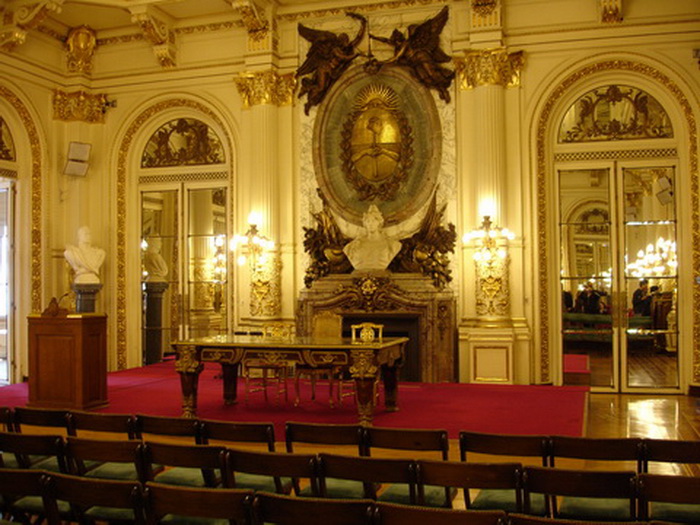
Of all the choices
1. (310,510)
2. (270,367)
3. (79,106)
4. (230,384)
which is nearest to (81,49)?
(79,106)

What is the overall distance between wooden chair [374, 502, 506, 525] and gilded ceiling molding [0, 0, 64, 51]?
1018 centimetres

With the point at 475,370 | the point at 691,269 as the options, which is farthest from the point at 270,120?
the point at 691,269

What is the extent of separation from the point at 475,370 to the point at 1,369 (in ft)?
24.1

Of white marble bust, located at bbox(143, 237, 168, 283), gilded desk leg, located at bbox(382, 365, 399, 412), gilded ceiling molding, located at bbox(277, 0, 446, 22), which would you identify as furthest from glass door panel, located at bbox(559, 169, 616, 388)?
white marble bust, located at bbox(143, 237, 168, 283)

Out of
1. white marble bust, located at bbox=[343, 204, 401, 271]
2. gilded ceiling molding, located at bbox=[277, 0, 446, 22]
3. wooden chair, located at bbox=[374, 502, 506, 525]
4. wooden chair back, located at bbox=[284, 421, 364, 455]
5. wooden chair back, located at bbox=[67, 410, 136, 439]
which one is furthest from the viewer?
gilded ceiling molding, located at bbox=[277, 0, 446, 22]

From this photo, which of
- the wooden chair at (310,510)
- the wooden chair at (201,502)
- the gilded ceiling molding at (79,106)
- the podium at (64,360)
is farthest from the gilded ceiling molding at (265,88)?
the wooden chair at (310,510)

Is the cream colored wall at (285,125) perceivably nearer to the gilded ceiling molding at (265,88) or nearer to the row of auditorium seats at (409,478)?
the gilded ceiling molding at (265,88)

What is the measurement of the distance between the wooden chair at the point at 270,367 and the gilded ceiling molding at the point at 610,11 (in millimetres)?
5962

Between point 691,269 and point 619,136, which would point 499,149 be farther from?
point 691,269

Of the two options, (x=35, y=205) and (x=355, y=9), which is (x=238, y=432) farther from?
(x=35, y=205)

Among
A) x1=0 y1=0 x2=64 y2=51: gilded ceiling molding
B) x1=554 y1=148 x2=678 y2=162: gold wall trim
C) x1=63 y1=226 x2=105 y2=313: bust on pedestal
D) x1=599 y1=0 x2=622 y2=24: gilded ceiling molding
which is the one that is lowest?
x1=63 y1=226 x2=105 y2=313: bust on pedestal

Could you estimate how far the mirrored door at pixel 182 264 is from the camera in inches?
491

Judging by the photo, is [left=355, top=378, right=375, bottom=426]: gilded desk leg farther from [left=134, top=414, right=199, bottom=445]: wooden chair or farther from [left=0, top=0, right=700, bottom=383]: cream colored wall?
[left=0, top=0, right=700, bottom=383]: cream colored wall

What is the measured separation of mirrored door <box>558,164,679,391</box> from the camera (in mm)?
10555
